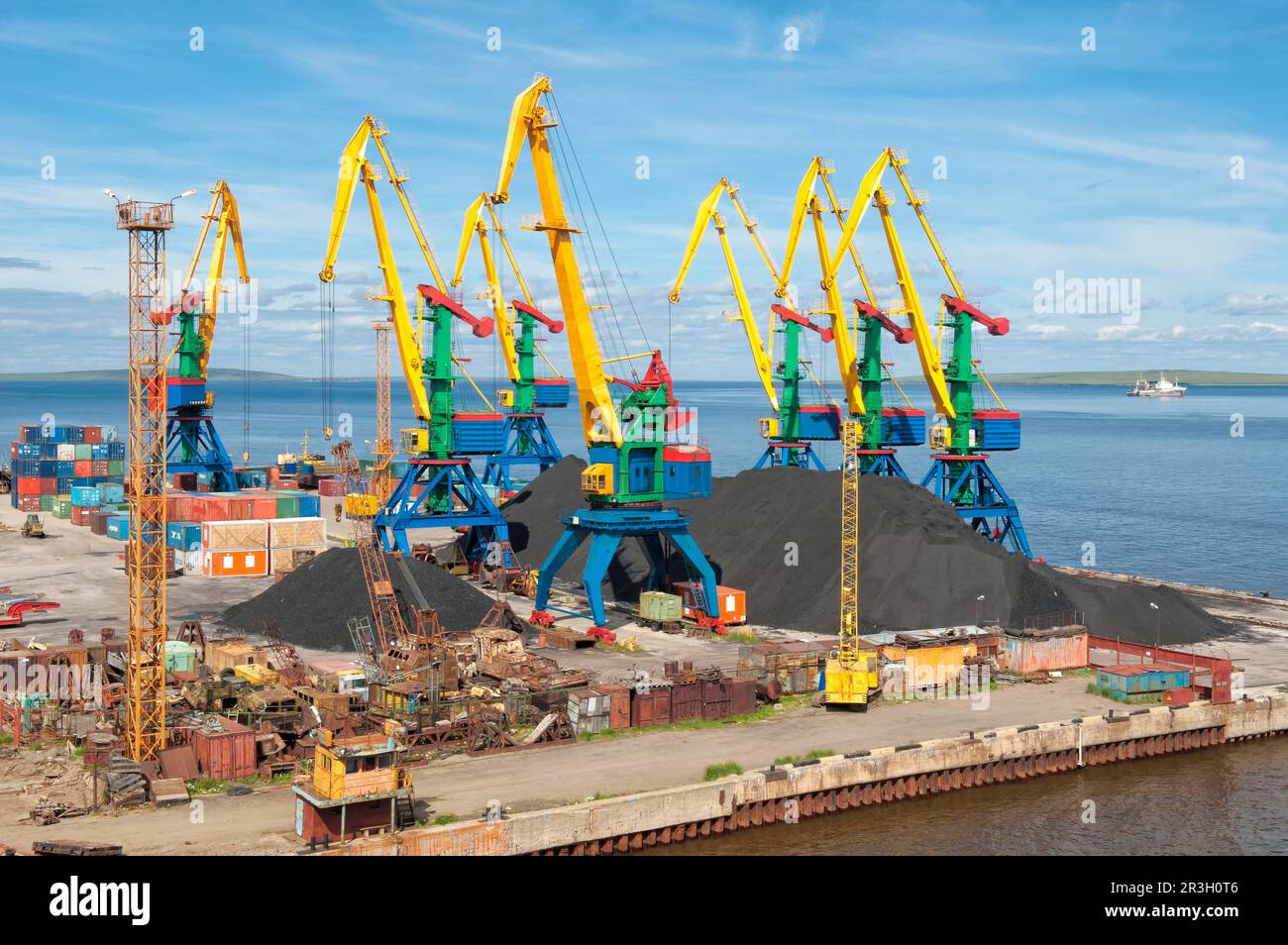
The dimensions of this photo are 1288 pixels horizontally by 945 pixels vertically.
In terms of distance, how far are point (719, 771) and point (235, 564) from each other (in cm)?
4258

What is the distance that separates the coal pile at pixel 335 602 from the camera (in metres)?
54.5

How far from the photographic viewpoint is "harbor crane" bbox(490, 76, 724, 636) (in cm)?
5906

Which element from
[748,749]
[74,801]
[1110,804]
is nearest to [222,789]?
[74,801]

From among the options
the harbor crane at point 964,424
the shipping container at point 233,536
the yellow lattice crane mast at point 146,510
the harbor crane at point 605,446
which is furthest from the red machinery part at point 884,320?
the yellow lattice crane mast at point 146,510

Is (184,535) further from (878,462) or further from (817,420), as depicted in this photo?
(878,462)

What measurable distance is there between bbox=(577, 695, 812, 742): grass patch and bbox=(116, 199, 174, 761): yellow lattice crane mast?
1251cm

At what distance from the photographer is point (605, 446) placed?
2384 inches

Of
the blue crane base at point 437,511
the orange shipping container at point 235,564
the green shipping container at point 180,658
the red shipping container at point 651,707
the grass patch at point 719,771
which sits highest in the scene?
the blue crane base at point 437,511

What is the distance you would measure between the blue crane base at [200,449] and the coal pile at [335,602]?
34.9 m

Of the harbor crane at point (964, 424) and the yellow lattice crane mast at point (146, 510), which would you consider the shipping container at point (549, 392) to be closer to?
the harbor crane at point (964, 424)

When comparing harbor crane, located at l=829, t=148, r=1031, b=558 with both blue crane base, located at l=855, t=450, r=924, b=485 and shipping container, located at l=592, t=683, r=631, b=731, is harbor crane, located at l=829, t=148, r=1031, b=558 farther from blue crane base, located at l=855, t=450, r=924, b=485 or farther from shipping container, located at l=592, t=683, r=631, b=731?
shipping container, located at l=592, t=683, r=631, b=731

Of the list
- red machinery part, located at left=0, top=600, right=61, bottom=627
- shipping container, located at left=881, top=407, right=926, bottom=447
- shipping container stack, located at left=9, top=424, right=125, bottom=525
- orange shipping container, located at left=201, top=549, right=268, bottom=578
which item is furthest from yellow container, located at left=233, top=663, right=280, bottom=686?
shipping container stack, located at left=9, top=424, right=125, bottom=525

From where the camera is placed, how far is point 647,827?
3403 cm

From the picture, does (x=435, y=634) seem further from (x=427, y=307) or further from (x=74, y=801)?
(x=427, y=307)
